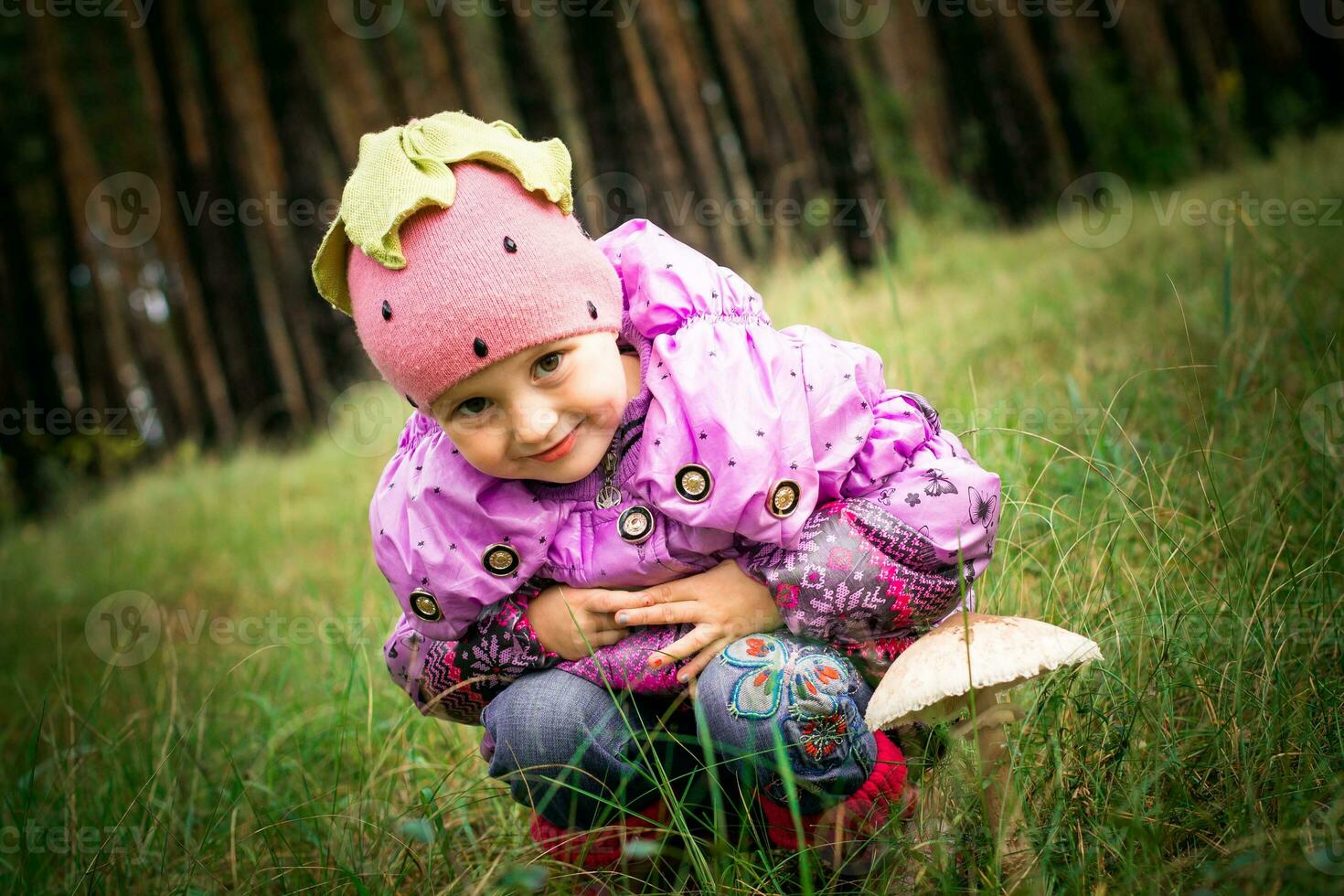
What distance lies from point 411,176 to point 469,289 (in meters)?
0.19

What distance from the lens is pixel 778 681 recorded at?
4.79 ft

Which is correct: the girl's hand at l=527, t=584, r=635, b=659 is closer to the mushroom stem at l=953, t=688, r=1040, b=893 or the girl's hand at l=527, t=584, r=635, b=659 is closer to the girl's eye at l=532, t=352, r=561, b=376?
the girl's eye at l=532, t=352, r=561, b=376

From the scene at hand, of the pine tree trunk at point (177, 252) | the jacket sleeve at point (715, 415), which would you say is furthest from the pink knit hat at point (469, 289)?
the pine tree trunk at point (177, 252)

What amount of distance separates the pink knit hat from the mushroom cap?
0.70 m

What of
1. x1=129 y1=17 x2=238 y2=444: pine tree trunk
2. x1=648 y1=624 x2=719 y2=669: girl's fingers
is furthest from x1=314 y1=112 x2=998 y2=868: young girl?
x1=129 y1=17 x2=238 y2=444: pine tree trunk

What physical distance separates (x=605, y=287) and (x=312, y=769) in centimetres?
161

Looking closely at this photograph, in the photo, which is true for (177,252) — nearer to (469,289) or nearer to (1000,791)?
(469,289)

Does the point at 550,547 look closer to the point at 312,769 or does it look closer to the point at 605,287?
the point at 605,287

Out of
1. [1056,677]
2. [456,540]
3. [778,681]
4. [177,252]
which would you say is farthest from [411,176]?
[177,252]

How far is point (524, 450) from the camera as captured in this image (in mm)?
1429

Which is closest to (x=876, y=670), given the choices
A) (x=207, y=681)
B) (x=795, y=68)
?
(x=207, y=681)

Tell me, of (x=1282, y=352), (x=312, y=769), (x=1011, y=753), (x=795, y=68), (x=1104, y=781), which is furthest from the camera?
(x=795, y=68)

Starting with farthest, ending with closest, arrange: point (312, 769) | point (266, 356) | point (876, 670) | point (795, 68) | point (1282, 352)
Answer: point (795, 68)
point (266, 356)
point (1282, 352)
point (312, 769)
point (876, 670)

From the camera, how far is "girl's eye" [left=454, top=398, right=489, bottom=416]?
1.46 meters
